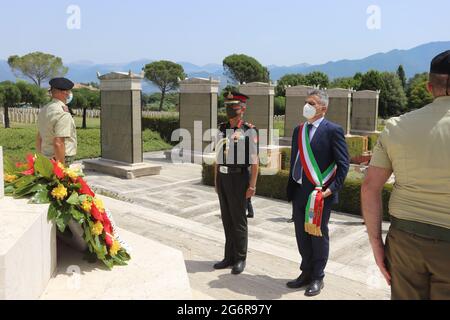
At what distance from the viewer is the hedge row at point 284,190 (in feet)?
25.5

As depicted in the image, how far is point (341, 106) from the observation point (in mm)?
21297

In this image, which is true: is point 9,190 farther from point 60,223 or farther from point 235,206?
point 235,206

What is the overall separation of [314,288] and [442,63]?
2347mm

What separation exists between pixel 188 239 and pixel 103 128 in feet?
26.0

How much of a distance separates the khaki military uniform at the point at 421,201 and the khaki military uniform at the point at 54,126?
3.42 meters

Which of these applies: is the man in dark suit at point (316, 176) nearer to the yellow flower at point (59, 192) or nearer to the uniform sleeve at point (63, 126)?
the yellow flower at point (59, 192)

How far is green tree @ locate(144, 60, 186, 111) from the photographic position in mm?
71875

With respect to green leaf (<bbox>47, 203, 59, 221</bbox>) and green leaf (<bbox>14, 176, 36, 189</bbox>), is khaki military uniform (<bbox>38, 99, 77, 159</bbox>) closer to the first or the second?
green leaf (<bbox>14, 176, 36, 189</bbox>)

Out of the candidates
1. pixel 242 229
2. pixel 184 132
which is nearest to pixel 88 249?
pixel 242 229

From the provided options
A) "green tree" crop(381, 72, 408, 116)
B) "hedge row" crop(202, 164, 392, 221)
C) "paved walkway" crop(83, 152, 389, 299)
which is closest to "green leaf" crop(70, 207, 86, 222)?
"paved walkway" crop(83, 152, 389, 299)

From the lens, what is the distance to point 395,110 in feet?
145

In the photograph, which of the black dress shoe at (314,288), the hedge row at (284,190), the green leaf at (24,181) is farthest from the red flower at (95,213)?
the hedge row at (284,190)

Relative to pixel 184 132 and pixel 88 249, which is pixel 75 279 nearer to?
pixel 88 249

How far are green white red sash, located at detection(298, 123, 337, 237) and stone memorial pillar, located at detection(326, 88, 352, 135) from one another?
18.0 meters
